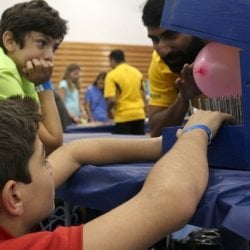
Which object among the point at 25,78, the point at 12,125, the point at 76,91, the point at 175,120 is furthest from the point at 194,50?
the point at 76,91

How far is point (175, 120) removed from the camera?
200 centimetres

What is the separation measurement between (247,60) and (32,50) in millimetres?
929

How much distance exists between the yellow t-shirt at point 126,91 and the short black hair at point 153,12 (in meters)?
3.31

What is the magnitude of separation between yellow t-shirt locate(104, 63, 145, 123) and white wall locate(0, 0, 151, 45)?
2.05m

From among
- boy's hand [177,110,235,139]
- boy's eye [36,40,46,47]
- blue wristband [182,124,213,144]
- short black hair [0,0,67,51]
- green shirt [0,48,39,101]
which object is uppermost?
short black hair [0,0,67,51]

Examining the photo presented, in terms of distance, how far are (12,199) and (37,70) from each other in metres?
A: 0.92

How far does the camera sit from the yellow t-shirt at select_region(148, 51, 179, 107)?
2.07 metres

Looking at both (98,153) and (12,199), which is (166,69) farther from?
(12,199)

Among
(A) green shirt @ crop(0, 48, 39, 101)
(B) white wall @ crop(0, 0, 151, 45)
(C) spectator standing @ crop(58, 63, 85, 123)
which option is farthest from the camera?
(B) white wall @ crop(0, 0, 151, 45)

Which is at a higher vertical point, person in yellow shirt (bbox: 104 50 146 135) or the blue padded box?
the blue padded box

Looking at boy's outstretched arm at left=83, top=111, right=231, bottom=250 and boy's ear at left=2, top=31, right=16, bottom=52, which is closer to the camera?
boy's outstretched arm at left=83, top=111, right=231, bottom=250

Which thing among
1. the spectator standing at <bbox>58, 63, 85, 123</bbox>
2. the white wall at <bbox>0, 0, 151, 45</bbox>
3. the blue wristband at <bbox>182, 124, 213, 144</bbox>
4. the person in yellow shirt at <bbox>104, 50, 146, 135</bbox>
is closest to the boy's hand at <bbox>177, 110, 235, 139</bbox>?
the blue wristband at <bbox>182, 124, 213, 144</bbox>

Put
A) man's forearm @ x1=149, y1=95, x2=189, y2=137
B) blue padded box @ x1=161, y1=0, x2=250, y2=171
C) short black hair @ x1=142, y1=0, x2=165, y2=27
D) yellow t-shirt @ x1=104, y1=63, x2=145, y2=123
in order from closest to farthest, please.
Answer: blue padded box @ x1=161, y1=0, x2=250, y2=171, short black hair @ x1=142, y1=0, x2=165, y2=27, man's forearm @ x1=149, y1=95, x2=189, y2=137, yellow t-shirt @ x1=104, y1=63, x2=145, y2=123

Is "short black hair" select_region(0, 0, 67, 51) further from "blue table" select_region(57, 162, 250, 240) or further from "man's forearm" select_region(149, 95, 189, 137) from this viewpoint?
"blue table" select_region(57, 162, 250, 240)
